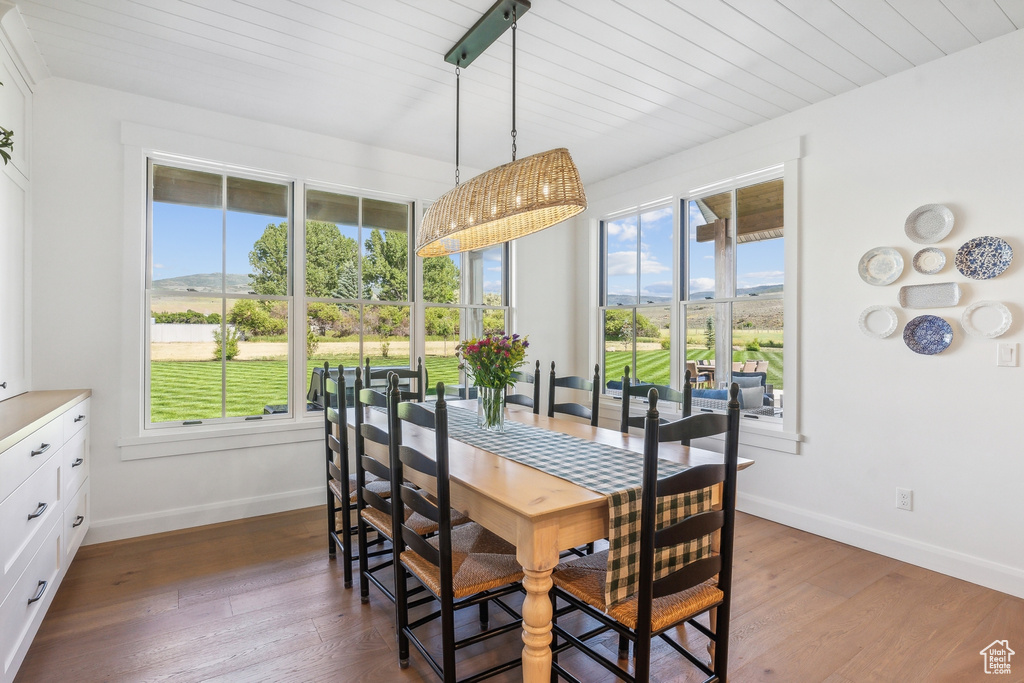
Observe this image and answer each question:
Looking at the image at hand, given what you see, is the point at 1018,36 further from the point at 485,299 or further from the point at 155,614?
the point at 155,614

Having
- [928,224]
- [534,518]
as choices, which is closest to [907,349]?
[928,224]

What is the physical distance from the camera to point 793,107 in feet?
10.9

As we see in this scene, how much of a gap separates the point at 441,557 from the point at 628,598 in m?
0.63

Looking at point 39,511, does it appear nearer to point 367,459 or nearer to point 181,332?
point 367,459

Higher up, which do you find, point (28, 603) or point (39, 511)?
point (39, 511)

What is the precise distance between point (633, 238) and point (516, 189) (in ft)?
9.27

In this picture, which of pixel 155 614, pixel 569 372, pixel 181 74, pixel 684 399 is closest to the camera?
pixel 155 614

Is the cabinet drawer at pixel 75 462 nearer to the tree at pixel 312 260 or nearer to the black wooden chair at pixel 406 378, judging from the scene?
the tree at pixel 312 260

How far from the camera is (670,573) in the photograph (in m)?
1.62

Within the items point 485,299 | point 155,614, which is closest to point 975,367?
point 485,299

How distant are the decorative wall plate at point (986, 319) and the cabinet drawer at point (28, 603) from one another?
427 centimetres

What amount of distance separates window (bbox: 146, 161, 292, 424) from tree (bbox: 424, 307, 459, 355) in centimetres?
114

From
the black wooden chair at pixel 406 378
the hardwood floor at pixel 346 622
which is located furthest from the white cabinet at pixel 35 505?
the black wooden chair at pixel 406 378

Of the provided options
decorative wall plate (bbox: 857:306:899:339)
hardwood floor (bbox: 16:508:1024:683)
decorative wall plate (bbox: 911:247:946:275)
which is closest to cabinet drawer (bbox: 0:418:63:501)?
hardwood floor (bbox: 16:508:1024:683)
